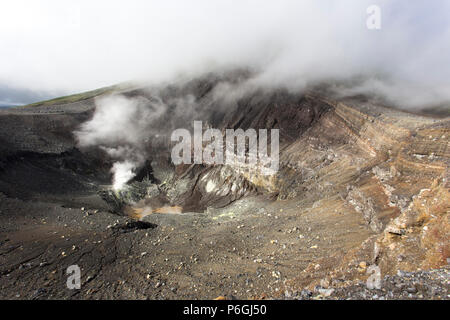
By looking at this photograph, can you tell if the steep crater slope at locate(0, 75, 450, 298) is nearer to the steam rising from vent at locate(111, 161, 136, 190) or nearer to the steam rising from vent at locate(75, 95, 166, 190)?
the steam rising from vent at locate(111, 161, 136, 190)

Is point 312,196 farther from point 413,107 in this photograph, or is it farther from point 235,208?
point 413,107

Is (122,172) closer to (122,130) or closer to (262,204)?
(122,130)

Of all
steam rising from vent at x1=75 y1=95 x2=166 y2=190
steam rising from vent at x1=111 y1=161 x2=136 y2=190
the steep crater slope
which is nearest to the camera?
the steep crater slope

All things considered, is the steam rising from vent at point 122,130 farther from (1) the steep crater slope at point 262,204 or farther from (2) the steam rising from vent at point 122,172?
(1) the steep crater slope at point 262,204

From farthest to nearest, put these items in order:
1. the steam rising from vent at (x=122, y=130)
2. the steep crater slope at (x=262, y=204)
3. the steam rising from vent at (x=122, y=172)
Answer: the steam rising from vent at (x=122, y=130) → the steam rising from vent at (x=122, y=172) → the steep crater slope at (x=262, y=204)

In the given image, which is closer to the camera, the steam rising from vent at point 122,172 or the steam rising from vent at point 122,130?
the steam rising from vent at point 122,172

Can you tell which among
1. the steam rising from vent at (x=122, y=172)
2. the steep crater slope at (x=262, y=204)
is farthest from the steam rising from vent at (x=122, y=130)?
the steep crater slope at (x=262, y=204)

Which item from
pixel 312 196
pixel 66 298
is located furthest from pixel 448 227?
pixel 66 298

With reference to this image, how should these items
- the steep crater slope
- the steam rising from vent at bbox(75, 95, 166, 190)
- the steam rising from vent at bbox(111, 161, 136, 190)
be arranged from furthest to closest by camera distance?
the steam rising from vent at bbox(75, 95, 166, 190)
the steam rising from vent at bbox(111, 161, 136, 190)
the steep crater slope

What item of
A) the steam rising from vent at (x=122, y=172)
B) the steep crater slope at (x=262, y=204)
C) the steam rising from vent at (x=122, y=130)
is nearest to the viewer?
the steep crater slope at (x=262, y=204)

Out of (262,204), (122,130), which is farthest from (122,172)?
(262,204)

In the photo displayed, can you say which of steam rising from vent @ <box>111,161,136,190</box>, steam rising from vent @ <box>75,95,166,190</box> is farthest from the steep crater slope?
steam rising from vent @ <box>75,95,166,190</box>
